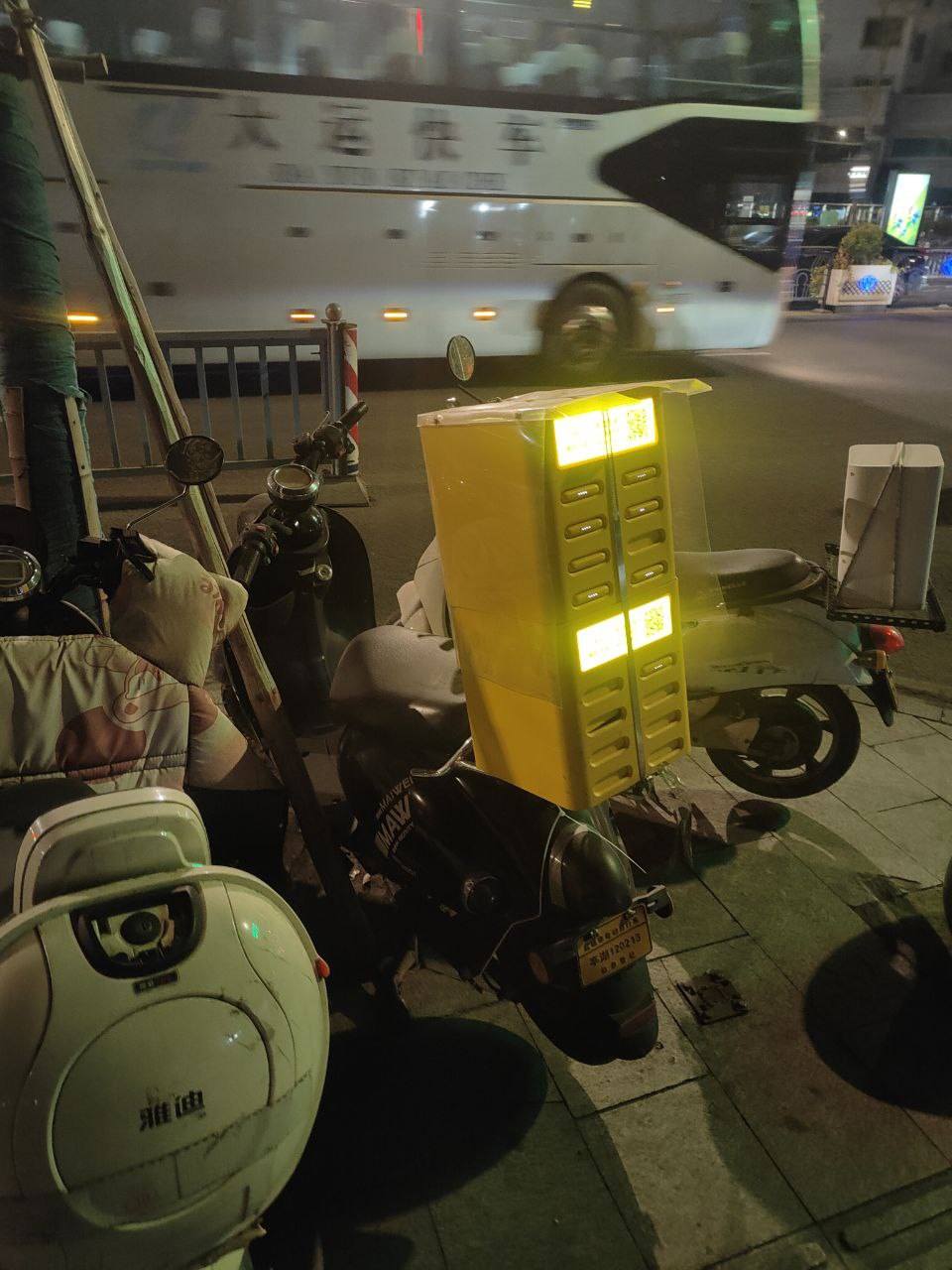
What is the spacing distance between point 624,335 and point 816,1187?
37.8 feet

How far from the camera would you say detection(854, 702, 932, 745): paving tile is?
4.22 m

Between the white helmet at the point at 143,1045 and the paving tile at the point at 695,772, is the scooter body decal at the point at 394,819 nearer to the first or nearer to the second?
the white helmet at the point at 143,1045

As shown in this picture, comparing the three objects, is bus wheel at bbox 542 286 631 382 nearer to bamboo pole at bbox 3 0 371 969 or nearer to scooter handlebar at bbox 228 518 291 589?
bamboo pole at bbox 3 0 371 969

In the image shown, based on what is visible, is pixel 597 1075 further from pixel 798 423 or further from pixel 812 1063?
pixel 798 423

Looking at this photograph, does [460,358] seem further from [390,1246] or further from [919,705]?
[919,705]

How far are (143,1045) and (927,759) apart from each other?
381cm

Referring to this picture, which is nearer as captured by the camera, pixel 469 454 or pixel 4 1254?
pixel 4 1254

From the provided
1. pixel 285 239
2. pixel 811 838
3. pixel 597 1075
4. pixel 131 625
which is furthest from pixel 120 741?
pixel 285 239

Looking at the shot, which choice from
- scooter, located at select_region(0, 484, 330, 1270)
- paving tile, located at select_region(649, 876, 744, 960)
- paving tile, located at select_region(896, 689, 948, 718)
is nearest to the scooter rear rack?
paving tile, located at select_region(649, 876, 744, 960)

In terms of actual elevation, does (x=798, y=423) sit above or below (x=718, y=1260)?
above

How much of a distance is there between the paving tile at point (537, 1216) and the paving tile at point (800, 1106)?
480mm

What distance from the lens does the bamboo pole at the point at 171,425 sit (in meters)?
2.84

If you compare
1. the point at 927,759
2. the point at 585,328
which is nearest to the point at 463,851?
the point at 927,759

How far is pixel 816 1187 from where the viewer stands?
7.18 feet
